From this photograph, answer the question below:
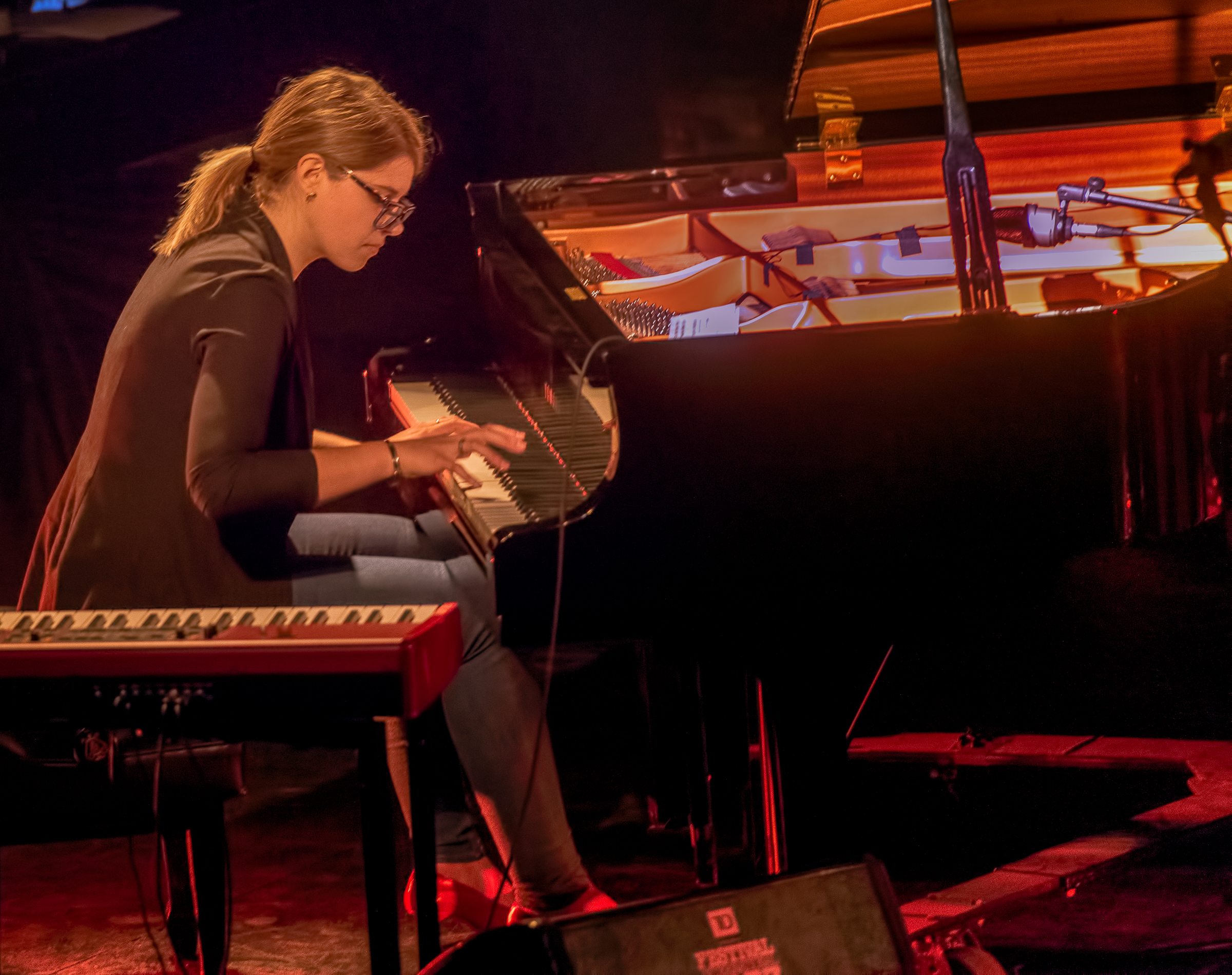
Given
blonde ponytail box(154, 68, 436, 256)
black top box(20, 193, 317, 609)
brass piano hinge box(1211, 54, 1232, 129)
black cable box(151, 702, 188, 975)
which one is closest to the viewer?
black cable box(151, 702, 188, 975)

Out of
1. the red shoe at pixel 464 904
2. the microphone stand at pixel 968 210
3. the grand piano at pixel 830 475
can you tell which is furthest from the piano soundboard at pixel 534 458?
the red shoe at pixel 464 904

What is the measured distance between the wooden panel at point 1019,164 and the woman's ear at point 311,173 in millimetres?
968

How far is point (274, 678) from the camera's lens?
127 centimetres

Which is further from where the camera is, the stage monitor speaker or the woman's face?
the woman's face

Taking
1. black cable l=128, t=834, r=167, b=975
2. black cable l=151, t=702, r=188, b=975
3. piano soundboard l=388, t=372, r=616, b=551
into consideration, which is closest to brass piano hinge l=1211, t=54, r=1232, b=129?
piano soundboard l=388, t=372, r=616, b=551

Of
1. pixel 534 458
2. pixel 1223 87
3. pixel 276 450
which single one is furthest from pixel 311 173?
pixel 1223 87

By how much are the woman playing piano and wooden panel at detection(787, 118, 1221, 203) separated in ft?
2.89

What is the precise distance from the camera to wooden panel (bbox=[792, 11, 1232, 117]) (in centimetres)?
223

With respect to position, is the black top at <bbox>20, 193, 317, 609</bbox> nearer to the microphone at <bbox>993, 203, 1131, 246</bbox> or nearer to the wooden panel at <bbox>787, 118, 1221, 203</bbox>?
the wooden panel at <bbox>787, 118, 1221, 203</bbox>

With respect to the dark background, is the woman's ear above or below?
below

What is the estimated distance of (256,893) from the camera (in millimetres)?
2209

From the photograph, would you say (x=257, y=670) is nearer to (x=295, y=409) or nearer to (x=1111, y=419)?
(x=295, y=409)

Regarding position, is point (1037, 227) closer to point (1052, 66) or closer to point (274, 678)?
point (1052, 66)

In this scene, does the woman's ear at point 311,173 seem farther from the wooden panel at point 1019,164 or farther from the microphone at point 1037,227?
the microphone at point 1037,227
